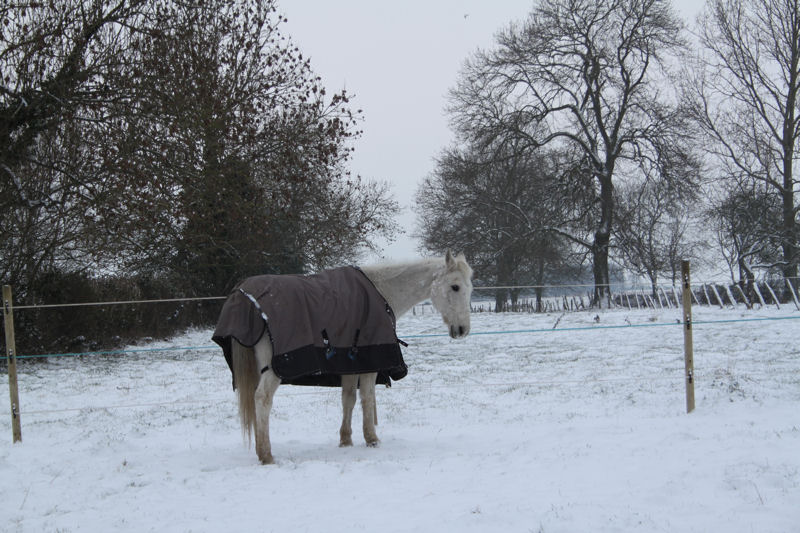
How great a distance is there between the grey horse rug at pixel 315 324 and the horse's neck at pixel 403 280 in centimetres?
23

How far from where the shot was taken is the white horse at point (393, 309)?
493 cm

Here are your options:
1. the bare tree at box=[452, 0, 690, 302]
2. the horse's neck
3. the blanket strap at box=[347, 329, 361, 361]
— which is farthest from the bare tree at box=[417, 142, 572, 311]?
the blanket strap at box=[347, 329, 361, 361]

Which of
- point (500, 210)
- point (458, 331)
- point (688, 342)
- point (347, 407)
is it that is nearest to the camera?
point (458, 331)

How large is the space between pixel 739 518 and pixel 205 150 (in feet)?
36.7

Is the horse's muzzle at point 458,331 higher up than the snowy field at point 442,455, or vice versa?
the horse's muzzle at point 458,331

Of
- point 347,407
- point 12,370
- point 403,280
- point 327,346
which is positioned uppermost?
point 403,280

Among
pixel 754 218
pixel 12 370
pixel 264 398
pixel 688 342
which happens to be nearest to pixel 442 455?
pixel 264 398

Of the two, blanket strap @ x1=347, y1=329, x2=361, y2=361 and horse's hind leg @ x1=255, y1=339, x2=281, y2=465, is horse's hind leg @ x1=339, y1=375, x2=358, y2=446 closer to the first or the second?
blanket strap @ x1=347, y1=329, x2=361, y2=361

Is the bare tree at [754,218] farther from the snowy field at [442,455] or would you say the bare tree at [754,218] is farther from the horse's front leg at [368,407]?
the horse's front leg at [368,407]

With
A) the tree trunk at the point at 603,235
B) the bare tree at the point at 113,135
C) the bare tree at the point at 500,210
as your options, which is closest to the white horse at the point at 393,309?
the bare tree at the point at 113,135

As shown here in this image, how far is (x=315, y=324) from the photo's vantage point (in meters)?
4.80

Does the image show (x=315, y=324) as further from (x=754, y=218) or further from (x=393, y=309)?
(x=754, y=218)

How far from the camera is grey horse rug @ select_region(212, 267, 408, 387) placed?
15.2ft

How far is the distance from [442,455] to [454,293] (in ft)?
4.48
